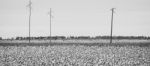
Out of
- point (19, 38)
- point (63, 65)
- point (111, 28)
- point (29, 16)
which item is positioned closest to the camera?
point (63, 65)

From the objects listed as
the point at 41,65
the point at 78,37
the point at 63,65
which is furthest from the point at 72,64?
the point at 78,37

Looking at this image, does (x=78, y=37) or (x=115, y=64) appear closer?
(x=115, y=64)

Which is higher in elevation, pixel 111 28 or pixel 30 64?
pixel 111 28

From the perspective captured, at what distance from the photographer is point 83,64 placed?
13078 mm

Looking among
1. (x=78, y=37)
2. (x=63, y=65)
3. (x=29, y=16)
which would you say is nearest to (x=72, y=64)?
(x=63, y=65)

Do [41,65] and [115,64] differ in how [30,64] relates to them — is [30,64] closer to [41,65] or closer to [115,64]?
[41,65]

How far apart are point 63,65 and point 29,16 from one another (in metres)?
31.9

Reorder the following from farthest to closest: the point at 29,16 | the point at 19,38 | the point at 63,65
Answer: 1. the point at 19,38
2. the point at 29,16
3. the point at 63,65

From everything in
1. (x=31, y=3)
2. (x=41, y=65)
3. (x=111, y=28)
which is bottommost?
(x=41, y=65)

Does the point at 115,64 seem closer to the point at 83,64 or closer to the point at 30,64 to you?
the point at 83,64

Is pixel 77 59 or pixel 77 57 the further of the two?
pixel 77 57

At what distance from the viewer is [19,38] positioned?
5597 cm

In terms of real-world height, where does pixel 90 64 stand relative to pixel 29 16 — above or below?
below

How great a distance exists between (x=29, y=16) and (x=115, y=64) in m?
32.8
